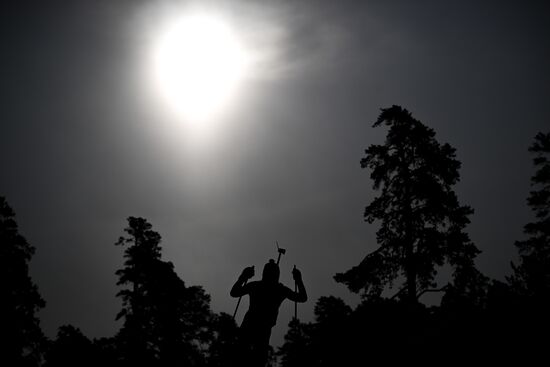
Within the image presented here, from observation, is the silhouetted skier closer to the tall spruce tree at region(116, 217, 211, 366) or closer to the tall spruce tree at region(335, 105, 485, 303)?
the tall spruce tree at region(335, 105, 485, 303)

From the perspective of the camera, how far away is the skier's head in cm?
602

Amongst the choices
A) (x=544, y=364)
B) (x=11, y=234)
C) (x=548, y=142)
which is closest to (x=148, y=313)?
(x=11, y=234)

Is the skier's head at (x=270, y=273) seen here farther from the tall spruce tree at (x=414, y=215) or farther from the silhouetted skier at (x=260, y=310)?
the tall spruce tree at (x=414, y=215)

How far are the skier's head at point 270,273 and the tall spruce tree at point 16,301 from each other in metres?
19.1

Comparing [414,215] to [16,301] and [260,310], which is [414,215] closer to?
[260,310]

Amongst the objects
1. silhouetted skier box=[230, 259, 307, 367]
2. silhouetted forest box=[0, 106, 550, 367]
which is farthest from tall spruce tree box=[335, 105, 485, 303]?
silhouetted skier box=[230, 259, 307, 367]

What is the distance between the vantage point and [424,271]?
629 inches

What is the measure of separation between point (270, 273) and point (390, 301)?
25.6ft

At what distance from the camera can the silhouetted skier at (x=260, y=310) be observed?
5258mm

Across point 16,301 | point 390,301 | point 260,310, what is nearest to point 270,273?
point 260,310

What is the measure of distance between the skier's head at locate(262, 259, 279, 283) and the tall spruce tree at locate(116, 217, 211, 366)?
19720 millimetres

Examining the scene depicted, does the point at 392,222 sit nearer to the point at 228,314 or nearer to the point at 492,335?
the point at 492,335

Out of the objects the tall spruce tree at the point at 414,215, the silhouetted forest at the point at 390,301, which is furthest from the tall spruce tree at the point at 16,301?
the tall spruce tree at the point at 414,215

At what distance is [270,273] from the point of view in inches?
238
